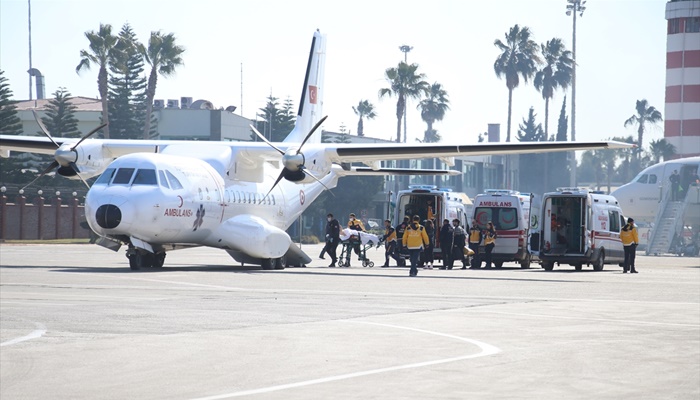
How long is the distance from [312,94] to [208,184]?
9.27m

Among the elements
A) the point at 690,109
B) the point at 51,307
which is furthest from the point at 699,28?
the point at 51,307

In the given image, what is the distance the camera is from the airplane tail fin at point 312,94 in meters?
35.3

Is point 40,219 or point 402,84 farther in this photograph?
point 402,84

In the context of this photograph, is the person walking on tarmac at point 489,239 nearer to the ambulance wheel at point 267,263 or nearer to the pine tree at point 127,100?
the ambulance wheel at point 267,263

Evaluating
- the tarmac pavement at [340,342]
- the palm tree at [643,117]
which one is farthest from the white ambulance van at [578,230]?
the palm tree at [643,117]

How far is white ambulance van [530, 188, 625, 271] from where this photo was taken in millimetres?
32156

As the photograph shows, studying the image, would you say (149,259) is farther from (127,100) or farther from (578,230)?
(127,100)

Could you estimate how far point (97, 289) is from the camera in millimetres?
19172

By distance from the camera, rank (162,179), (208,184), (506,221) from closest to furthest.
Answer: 1. (162,179)
2. (208,184)
3. (506,221)

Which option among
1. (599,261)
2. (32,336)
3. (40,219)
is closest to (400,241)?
(599,261)

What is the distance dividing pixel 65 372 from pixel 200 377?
1179mm

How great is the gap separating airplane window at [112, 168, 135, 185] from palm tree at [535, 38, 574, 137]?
92406 millimetres

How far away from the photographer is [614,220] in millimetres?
34000

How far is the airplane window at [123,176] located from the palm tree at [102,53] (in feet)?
165
